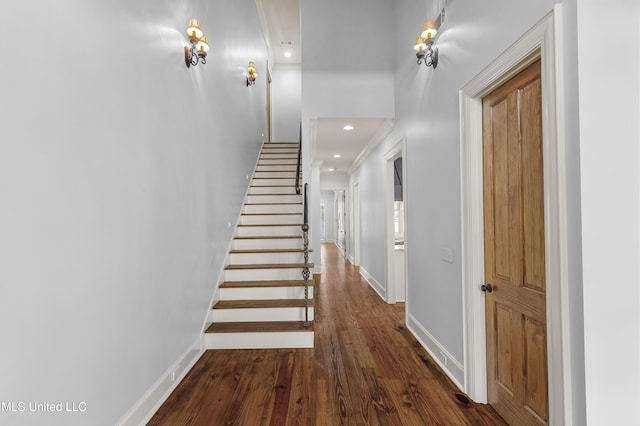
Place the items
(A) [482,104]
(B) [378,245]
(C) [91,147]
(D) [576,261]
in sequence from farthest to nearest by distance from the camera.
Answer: (B) [378,245], (A) [482,104], (C) [91,147], (D) [576,261]

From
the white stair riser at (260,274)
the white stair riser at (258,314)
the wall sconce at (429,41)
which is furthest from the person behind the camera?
the white stair riser at (260,274)

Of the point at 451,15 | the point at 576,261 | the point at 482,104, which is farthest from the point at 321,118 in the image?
the point at 576,261

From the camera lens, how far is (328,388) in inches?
89.2

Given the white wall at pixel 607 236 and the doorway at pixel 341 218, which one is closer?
the white wall at pixel 607 236

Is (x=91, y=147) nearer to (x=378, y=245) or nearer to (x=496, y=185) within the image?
(x=496, y=185)

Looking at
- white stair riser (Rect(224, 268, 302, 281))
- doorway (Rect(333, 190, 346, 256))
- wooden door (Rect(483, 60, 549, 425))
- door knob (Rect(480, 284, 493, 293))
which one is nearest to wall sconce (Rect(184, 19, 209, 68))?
white stair riser (Rect(224, 268, 302, 281))

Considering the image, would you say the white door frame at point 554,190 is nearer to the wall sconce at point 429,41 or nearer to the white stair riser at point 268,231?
the wall sconce at point 429,41

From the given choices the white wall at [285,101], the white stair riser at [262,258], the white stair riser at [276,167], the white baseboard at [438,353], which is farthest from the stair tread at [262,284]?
the white wall at [285,101]

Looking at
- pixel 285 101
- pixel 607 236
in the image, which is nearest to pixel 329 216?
pixel 285 101

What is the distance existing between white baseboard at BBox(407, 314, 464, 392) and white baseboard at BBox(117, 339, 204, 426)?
202cm

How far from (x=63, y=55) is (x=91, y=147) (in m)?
0.38

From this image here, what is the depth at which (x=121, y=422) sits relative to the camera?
166 centimetres

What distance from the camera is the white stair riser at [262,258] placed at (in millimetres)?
3795

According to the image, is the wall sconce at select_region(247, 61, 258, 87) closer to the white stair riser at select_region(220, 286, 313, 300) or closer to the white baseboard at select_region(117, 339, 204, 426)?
the white stair riser at select_region(220, 286, 313, 300)
